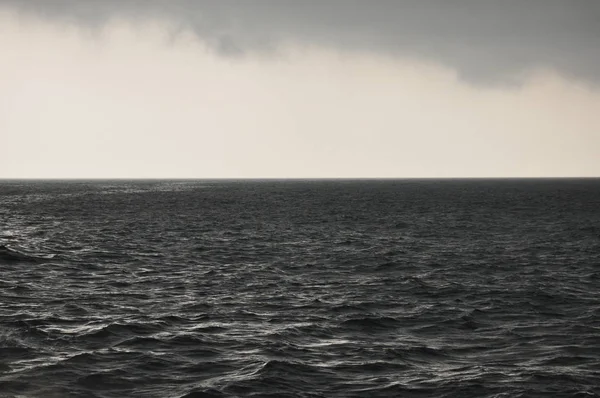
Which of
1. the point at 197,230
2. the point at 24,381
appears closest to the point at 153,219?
the point at 197,230

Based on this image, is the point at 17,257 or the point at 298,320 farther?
the point at 17,257

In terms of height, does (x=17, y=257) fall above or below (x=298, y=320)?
above

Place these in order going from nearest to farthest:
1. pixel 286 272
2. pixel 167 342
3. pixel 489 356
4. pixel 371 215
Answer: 1. pixel 489 356
2. pixel 167 342
3. pixel 286 272
4. pixel 371 215

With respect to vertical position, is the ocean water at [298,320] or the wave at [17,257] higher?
the wave at [17,257]

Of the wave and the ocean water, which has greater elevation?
the wave

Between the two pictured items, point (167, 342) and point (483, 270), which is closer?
point (167, 342)

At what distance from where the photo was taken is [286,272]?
35.2 meters

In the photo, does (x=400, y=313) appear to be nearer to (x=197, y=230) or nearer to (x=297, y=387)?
(x=297, y=387)

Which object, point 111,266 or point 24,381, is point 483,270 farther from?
point 24,381

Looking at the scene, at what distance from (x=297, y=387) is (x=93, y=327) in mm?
8924

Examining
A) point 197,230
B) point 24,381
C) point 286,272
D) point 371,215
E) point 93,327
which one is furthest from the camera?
point 371,215

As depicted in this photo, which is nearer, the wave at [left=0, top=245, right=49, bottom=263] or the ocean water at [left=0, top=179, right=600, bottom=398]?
the ocean water at [left=0, top=179, right=600, bottom=398]

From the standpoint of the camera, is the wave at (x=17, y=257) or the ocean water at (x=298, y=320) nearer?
the ocean water at (x=298, y=320)

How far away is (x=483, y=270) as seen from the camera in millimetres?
36312
